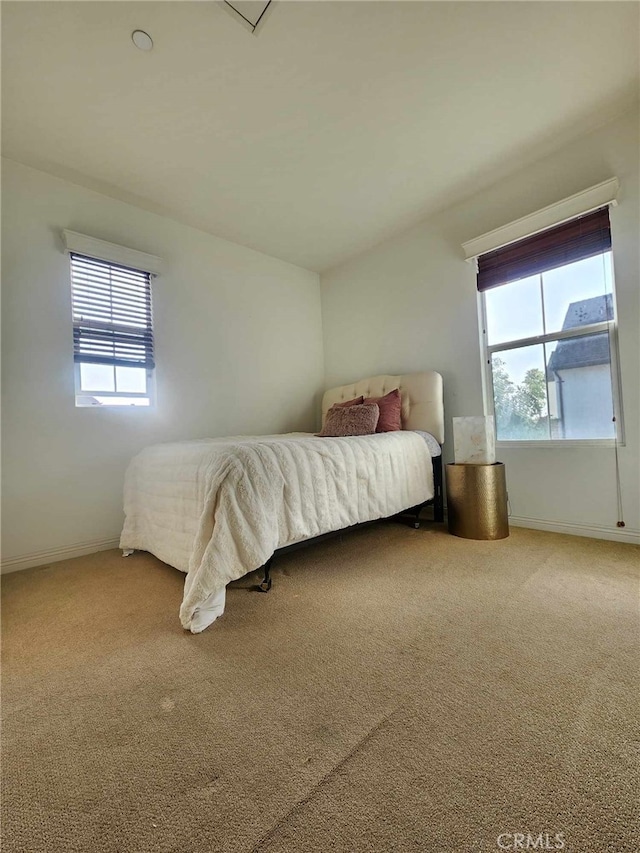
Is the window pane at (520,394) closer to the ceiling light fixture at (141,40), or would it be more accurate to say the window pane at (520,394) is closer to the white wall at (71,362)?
the white wall at (71,362)

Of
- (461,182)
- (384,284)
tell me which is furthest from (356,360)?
(461,182)

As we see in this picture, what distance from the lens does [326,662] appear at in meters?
1.17

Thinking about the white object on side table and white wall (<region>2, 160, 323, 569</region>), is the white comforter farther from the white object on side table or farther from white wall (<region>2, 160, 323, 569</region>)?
white wall (<region>2, 160, 323, 569</region>)

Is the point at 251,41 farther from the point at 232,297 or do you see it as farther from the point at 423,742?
the point at 423,742

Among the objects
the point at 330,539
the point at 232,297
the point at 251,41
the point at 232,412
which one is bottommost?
the point at 330,539

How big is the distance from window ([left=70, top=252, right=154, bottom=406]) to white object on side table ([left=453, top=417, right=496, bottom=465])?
8.16 feet

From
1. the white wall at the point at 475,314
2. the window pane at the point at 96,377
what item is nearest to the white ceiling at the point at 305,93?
the white wall at the point at 475,314

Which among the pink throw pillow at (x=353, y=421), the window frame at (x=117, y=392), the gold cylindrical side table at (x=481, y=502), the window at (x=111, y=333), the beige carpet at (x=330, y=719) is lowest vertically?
the beige carpet at (x=330, y=719)

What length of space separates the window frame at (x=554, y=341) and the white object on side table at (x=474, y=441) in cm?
38

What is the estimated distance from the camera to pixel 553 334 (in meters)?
2.52

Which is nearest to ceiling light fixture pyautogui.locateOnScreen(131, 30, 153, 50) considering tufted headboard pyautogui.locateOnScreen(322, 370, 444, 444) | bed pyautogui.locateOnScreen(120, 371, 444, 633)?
bed pyautogui.locateOnScreen(120, 371, 444, 633)

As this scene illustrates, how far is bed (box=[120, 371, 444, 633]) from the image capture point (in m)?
1.44

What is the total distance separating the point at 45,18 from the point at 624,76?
2.98 metres

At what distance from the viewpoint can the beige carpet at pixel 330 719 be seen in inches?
26.5
